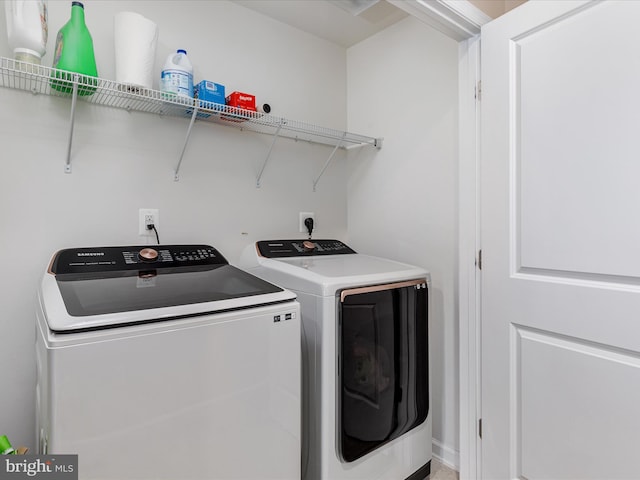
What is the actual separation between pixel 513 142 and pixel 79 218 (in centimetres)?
190

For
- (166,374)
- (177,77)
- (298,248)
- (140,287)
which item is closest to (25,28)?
(177,77)

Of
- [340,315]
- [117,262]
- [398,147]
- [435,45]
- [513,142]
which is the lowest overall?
[340,315]

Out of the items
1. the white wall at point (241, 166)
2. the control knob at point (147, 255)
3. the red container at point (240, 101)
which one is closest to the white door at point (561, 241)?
the white wall at point (241, 166)

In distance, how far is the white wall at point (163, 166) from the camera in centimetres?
149

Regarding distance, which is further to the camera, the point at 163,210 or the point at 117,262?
the point at 163,210

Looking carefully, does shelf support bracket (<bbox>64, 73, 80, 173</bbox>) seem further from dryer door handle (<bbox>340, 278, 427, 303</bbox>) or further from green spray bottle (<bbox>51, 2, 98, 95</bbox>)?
dryer door handle (<bbox>340, 278, 427, 303</bbox>)

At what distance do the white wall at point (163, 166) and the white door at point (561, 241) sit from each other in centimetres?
114

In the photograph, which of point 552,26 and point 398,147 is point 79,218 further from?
point 552,26

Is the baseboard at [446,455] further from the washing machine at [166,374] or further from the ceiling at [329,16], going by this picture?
the ceiling at [329,16]

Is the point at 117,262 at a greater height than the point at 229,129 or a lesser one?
lesser

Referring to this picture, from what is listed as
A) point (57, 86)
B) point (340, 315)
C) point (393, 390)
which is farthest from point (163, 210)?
point (393, 390)

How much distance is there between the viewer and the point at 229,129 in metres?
2.07

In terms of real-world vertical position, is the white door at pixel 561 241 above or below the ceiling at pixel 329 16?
below

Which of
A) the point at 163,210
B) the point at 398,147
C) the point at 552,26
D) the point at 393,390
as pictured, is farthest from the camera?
the point at 398,147
